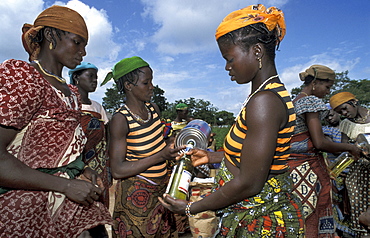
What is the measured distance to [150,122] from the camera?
272 centimetres

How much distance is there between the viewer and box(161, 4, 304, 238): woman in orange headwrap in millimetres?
1423

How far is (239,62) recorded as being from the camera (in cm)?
156

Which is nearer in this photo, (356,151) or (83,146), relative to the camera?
(83,146)

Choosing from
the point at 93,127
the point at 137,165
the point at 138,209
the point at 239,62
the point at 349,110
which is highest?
the point at 349,110

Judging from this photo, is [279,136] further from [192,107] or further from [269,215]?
[192,107]

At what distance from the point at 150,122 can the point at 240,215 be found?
1.46 metres

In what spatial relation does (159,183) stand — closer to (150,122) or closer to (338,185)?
(150,122)

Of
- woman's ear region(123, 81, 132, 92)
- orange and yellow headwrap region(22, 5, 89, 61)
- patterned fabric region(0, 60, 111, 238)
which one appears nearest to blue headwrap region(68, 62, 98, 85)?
woman's ear region(123, 81, 132, 92)

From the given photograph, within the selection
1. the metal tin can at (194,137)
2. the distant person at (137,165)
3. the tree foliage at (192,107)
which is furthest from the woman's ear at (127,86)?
the tree foliage at (192,107)

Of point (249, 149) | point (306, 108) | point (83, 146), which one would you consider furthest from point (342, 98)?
point (83, 146)

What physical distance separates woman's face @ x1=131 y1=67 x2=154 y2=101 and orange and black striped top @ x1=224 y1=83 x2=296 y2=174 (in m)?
1.40

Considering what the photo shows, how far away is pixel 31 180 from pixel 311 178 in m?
2.51

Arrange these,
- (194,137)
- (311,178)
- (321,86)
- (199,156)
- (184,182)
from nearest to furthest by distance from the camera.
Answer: (184,182), (199,156), (194,137), (311,178), (321,86)

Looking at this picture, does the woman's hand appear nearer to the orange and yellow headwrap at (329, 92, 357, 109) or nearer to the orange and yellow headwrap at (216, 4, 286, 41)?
the orange and yellow headwrap at (216, 4, 286, 41)
